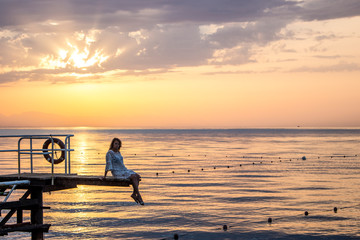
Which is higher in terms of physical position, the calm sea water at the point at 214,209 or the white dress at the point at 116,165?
the white dress at the point at 116,165

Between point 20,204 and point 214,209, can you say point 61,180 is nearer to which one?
point 20,204

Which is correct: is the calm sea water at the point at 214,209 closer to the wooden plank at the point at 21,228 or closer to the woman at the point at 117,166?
the wooden plank at the point at 21,228

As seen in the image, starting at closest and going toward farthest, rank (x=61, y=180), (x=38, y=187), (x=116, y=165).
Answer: (x=116, y=165)
(x=61, y=180)
(x=38, y=187)

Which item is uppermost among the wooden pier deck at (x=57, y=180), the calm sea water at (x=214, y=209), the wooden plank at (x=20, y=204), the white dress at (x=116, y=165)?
the white dress at (x=116, y=165)

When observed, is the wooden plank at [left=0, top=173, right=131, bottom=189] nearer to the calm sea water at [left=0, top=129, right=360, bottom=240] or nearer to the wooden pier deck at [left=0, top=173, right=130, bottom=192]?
the wooden pier deck at [left=0, top=173, right=130, bottom=192]

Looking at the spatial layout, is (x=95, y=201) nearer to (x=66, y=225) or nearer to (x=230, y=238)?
(x=66, y=225)

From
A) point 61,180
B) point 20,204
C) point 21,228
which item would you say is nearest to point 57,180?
point 61,180

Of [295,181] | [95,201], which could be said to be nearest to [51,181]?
[95,201]

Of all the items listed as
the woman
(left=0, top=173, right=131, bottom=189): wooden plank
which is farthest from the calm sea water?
the woman

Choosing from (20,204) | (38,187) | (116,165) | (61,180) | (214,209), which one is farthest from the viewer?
(214,209)

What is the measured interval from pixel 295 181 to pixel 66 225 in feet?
84.7

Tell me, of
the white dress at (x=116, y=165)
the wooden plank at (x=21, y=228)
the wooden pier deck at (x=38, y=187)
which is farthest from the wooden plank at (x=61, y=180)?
A: the wooden plank at (x=21, y=228)

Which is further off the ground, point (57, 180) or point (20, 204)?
point (57, 180)

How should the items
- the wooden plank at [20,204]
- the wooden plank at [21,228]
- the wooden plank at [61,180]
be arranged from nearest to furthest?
the wooden plank at [21,228] < the wooden plank at [20,204] < the wooden plank at [61,180]
